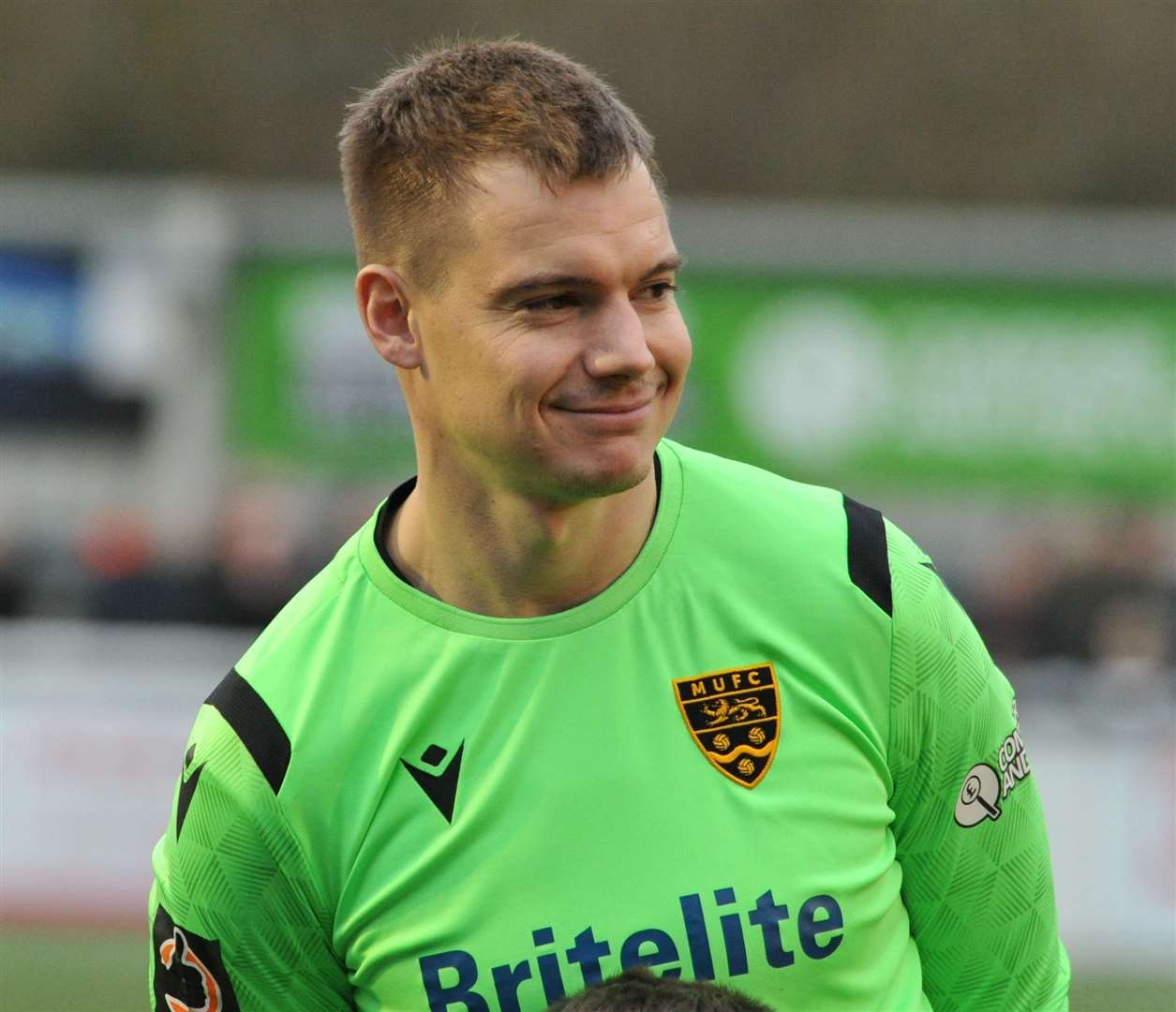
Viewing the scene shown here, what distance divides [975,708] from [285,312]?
14.1 m

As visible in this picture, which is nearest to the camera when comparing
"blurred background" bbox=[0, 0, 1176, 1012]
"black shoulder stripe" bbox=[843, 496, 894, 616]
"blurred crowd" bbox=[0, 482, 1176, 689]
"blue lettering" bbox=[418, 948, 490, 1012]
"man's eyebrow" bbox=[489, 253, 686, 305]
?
"man's eyebrow" bbox=[489, 253, 686, 305]

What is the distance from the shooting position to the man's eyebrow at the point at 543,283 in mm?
2600

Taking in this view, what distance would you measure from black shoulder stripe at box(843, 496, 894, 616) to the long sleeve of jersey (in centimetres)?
91

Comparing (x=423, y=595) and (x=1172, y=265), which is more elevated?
(x=1172, y=265)

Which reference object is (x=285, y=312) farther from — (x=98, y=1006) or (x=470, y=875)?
(x=470, y=875)

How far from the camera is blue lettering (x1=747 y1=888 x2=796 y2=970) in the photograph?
267 centimetres

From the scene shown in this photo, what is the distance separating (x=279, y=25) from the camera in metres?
29.5

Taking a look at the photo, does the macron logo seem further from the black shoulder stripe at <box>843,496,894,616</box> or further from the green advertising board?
the green advertising board

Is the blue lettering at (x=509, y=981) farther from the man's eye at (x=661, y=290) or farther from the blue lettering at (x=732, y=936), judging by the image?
the man's eye at (x=661, y=290)

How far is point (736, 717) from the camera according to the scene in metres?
2.75

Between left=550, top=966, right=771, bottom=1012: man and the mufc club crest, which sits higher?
the mufc club crest

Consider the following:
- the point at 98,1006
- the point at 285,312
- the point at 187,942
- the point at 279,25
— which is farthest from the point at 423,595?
the point at 279,25

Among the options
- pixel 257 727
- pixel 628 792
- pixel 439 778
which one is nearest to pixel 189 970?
pixel 257 727

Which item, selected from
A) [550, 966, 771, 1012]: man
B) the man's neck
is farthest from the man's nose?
[550, 966, 771, 1012]: man
